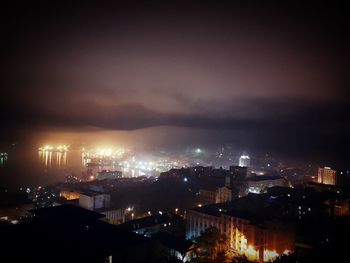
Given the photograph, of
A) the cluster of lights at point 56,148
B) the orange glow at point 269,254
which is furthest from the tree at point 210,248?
the cluster of lights at point 56,148

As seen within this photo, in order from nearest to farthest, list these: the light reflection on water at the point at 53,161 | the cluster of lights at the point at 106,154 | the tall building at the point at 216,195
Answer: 1. the tall building at the point at 216,195
2. the light reflection on water at the point at 53,161
3. the cluster of lights at the point at 106,154

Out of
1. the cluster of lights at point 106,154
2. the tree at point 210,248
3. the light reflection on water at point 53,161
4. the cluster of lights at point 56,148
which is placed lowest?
the light reflection on water at point 53,161

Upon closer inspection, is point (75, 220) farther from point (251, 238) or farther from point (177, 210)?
point (177, 210)

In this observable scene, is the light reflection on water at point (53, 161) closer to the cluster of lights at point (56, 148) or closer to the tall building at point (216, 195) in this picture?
the cluster of lights at point (56, 148)

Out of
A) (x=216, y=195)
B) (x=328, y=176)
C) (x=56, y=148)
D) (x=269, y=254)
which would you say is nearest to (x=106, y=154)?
(x=56, y=148)

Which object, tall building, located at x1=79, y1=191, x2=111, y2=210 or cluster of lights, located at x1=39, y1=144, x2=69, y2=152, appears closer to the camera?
tall building, located at x1=79, y1=191, x2=111, y2=210

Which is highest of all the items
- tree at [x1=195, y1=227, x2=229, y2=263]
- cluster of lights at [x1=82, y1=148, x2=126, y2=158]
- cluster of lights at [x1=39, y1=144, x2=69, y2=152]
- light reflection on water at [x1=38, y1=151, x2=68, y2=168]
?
cluster of lights at [x1=39, y1=144, x2=69, y2=152]

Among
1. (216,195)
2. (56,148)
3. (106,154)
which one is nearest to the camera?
(216,195)

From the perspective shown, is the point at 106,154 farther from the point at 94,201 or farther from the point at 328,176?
the point at 94,201

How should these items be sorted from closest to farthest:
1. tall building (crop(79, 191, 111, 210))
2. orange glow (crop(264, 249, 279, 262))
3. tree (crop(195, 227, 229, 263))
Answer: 1. tree (crop(195, 227, 229, 263))
2. orange glow (crop(264, 249, 279, 262))
3. tall building (crop(79, 191, 111, 210))

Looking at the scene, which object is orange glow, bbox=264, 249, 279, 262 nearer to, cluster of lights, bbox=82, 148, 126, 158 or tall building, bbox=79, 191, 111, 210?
→ tall building, bbox=79, 191, 111, 210

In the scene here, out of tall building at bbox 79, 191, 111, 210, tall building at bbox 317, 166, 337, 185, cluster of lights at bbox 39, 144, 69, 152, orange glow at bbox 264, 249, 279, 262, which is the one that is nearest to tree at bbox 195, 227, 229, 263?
orange glow at bbox 264, 249, 279, 262

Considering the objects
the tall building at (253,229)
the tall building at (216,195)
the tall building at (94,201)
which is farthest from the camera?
the tall building at (216,195)
